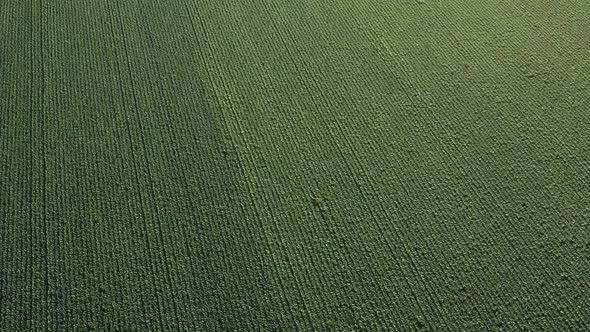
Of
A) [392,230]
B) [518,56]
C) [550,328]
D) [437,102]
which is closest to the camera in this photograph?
[550,328]

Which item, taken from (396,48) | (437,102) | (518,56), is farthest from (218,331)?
(518,56)

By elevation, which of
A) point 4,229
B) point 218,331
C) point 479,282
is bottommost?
point 4,229

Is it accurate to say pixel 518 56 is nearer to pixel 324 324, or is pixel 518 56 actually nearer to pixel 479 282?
pixel 479 282

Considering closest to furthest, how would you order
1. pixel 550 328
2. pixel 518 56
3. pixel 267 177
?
1. pixel 550 328
2. pixel 267 177
3. pixel 518 56

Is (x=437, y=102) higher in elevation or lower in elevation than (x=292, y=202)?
higher

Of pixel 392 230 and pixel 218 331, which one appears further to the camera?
pixel 392 230

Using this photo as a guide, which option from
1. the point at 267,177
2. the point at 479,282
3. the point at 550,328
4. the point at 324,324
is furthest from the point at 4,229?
the point at 550,328
